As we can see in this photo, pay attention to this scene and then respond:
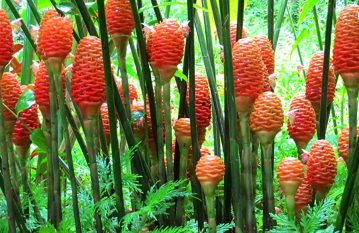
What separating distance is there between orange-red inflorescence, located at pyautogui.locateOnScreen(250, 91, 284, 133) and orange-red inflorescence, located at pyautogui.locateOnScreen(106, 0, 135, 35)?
208 millimetres

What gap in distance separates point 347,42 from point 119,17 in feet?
0.98

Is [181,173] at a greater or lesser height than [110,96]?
lesser

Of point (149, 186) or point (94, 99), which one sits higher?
point (94, 99)

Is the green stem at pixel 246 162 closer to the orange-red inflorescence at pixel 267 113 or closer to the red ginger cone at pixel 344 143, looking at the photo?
the orange-red inflorescence at pixel 267 113

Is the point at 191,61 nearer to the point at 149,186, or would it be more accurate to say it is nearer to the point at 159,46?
the point at 159,46

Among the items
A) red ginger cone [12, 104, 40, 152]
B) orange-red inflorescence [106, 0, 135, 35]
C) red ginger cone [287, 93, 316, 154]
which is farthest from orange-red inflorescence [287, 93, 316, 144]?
red ginger cone [12, 104, 40, 152]

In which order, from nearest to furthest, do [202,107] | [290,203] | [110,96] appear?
1. [110,96]
2. [290,203]
3. [202,107]

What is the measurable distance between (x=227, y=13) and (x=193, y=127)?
162 mm

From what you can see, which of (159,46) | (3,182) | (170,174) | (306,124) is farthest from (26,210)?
(306,124)

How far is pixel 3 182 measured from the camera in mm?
780

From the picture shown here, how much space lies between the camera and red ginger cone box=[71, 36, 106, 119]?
69 cm

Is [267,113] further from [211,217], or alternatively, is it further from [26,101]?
[26,101]

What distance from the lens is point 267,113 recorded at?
2.37 ft

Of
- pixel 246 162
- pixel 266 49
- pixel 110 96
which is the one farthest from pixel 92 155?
pixel 266 49
